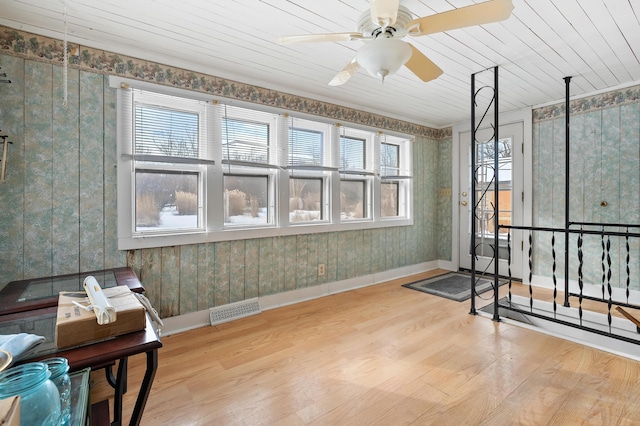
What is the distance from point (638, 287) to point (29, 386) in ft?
16.4

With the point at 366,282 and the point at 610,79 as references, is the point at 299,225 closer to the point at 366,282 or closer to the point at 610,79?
the point at 366,282

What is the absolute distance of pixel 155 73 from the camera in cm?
268

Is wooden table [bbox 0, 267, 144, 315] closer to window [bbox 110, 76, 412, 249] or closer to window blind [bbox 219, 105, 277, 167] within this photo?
window [bbox 110, 76, 412, 249]

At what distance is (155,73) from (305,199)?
1.96 meters

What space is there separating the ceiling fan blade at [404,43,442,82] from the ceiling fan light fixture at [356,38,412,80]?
33 cm

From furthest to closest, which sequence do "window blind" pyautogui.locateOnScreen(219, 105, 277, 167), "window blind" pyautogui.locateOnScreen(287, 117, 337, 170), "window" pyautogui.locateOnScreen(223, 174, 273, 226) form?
"window blind" pyautogui.locateOnScreen(287, 117, 337, 170) → "window" pyautogui.locateOnScreen(223, 174, 273, 226) → "window blind" pyautogui.locateOnScreen(219, 105, 277, 167)

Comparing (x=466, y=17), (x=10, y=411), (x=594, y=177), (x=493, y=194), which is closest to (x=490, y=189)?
(x=493, y=194)

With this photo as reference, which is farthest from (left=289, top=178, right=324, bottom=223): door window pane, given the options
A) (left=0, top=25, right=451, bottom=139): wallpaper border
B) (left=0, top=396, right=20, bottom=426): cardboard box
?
(left=0, top=396, right=20, bottom=426): cardboard box

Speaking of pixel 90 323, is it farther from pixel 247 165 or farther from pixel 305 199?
pixel 305 199

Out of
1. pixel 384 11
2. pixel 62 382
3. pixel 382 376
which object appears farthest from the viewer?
pixel 382 376

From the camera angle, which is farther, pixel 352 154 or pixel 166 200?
pixel 352 154

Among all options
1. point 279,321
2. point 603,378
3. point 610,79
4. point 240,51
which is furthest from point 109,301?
point 610,79

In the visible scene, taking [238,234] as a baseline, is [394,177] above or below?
above

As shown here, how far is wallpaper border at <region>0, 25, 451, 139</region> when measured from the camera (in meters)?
2.20
